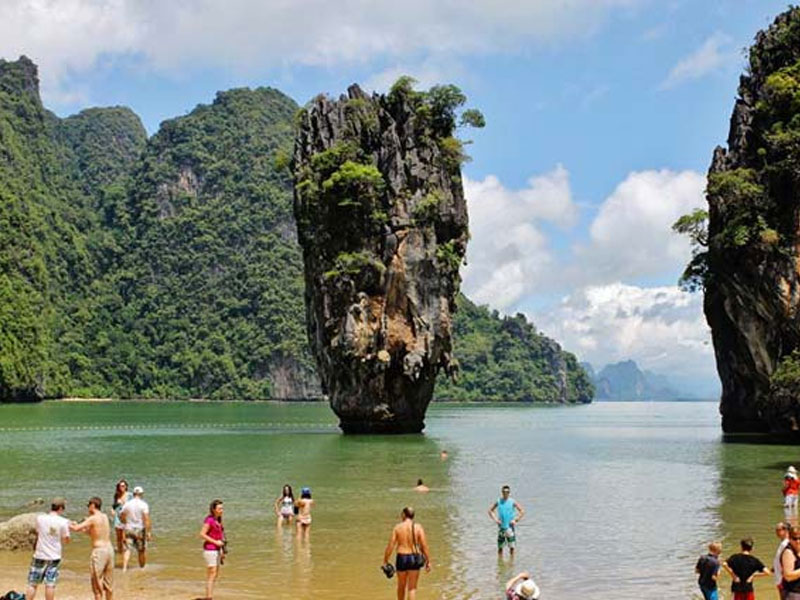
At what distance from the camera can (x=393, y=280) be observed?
59.1 metres

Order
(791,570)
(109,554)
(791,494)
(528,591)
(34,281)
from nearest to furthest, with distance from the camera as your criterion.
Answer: (528,591) → (791,570) → (109,554) → (791,494) → (34,281)

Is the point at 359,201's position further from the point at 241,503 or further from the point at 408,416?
the point at 241,503

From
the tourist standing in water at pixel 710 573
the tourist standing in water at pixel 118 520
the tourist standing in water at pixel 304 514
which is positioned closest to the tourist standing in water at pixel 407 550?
the tourist standing in water at pixel 710 573

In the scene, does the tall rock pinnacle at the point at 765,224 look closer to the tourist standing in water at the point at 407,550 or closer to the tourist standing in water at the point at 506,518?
the tourist standing in water at the point at 506,518

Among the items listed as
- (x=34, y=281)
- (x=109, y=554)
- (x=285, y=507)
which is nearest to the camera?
(x=109, y=554)

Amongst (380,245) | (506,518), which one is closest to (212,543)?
(506,518)

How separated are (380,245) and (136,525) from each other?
42868 mm

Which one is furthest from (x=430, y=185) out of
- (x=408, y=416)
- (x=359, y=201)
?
(x=408, y=416)

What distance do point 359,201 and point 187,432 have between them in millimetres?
21794

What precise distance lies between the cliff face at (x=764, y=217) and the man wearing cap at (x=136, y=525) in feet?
132

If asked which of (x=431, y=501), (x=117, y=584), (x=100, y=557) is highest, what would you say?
(x=100, y=557)

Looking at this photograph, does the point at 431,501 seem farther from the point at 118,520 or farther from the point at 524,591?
the point at 524,591

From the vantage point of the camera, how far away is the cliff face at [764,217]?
4947cm

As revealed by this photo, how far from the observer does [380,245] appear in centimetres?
6003
